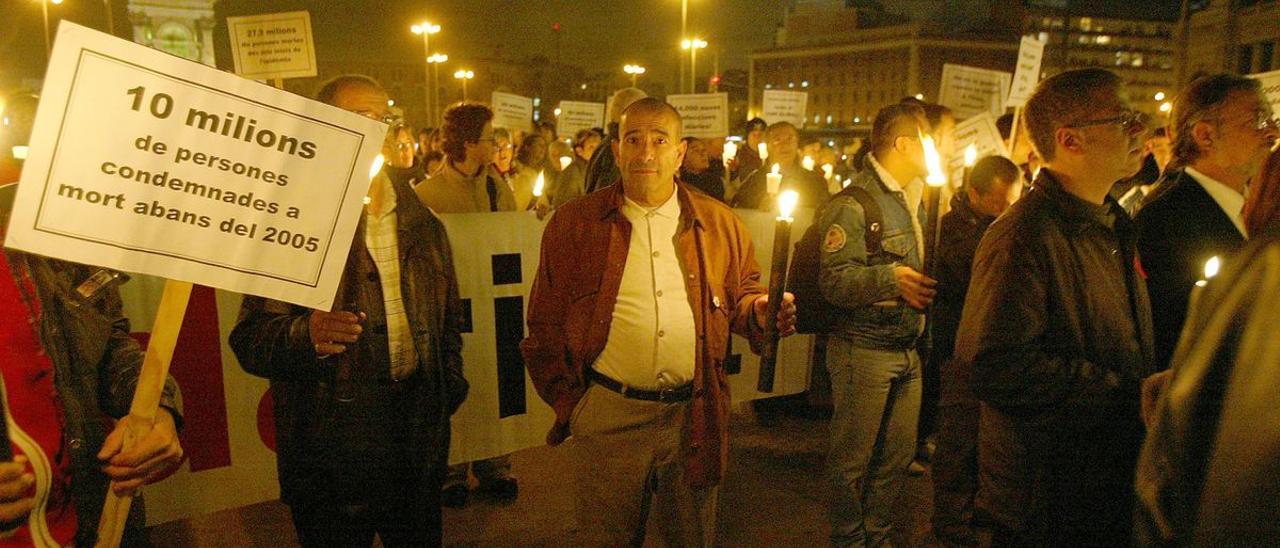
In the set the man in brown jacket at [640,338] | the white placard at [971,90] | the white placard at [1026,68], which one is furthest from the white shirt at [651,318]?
the white placard at [971,90]

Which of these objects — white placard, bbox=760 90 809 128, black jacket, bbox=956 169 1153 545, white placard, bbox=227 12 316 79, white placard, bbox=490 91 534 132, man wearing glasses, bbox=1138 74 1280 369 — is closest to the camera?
black jacket, bbox=956 169 1153 545

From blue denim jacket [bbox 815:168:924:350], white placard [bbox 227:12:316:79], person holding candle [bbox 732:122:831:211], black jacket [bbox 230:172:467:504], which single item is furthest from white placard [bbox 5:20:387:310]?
person holding candle [bbox 732:122:831:211]

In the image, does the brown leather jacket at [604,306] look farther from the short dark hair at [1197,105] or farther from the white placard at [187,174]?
the short dark hair at [1197,105]

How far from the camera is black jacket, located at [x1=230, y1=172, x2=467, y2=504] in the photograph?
298 cm

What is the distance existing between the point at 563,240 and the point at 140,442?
173cm

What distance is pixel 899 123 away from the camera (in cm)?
422

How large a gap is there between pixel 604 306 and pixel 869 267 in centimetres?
140

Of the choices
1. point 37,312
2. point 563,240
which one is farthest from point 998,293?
point 37,312

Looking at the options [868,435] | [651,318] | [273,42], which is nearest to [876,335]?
[868,435]

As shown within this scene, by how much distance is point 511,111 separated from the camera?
1184 cm

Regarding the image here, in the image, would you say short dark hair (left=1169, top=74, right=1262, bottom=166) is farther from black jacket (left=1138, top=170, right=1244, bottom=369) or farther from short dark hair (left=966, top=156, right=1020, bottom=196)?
short dark hair (left=966, top=156, right=1020, bottom=196)

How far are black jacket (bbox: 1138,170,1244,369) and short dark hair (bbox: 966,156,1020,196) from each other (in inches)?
66.2

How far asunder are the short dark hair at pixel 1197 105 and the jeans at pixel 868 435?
146 cm

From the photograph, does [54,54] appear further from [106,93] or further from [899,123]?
[899,123]
